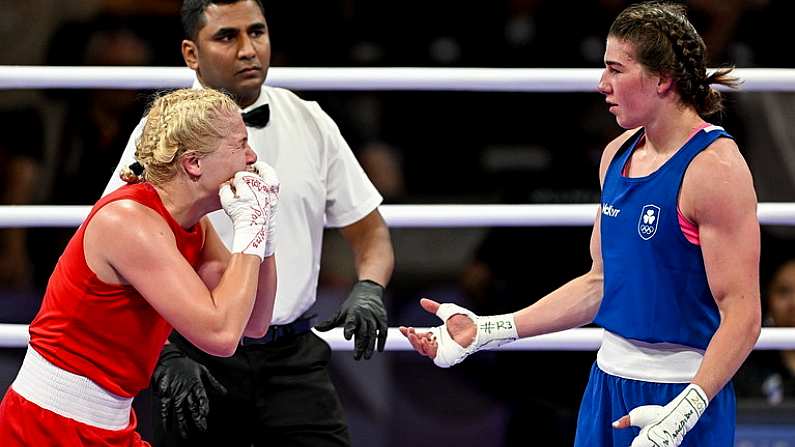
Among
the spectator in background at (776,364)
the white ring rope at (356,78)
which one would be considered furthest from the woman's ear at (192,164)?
the spectator in background at (776,364)

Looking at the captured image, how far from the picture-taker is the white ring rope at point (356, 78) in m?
2.80

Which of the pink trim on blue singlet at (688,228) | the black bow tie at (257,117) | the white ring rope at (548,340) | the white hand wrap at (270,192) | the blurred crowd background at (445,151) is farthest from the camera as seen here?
the blurred crowd background at (445,151)

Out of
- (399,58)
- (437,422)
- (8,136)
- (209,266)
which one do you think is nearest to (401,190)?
(399,58)

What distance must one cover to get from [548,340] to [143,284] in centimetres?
112

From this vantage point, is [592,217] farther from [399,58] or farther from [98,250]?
[399,58]

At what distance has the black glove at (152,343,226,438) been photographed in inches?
91.7

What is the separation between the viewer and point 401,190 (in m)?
4.35

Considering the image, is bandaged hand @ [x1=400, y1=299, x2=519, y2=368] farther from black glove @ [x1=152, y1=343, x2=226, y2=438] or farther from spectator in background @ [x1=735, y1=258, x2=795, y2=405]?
spectator in background @ [x1=735, y1=258, x2=795, y2=405]

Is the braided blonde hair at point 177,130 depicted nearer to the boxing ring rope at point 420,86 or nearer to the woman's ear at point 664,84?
the boxing ring rope at point 420,86

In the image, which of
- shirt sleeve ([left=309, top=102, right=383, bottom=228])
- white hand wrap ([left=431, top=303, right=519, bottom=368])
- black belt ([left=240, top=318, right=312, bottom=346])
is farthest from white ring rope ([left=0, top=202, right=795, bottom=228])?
white hand wrap ([left=431, top=303, right=519, bottom=368])

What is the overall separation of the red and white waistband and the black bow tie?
706mm

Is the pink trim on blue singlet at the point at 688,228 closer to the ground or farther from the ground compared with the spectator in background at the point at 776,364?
farther from the ground

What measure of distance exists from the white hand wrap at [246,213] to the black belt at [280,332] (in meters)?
0.40

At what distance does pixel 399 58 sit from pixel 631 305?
8.15ft
